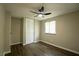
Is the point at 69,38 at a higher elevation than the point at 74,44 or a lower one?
higher

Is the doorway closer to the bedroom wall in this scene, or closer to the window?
the window

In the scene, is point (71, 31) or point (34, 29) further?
point (34, 29)

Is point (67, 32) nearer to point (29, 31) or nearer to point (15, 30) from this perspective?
point (29, 31)

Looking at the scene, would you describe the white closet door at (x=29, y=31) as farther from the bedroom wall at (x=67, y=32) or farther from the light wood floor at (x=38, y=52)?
the bedroom wall at (x=67, y=32)

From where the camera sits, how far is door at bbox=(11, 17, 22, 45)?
4.59 m

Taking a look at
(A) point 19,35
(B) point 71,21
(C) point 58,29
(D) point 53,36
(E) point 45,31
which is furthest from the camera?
(E) point 45,31

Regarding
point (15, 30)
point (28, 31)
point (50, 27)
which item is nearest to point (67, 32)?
point (50, 27)

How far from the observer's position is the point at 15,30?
4.75m

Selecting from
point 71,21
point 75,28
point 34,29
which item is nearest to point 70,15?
point 71,21

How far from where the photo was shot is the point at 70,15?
3.24 m

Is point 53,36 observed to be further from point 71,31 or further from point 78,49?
point 78,49

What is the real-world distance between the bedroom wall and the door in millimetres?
2519

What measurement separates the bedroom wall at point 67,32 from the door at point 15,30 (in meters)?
2.52

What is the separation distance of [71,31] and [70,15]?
77 cm
